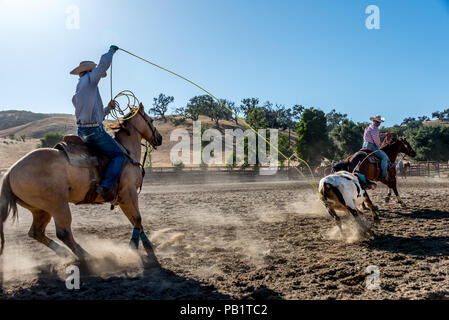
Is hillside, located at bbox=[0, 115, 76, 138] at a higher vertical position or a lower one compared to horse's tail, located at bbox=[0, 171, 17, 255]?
higher

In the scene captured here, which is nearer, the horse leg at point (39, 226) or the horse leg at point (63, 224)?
the horse leg at point (63, 224)

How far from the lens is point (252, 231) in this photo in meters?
7.50

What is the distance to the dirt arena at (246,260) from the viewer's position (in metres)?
3.94

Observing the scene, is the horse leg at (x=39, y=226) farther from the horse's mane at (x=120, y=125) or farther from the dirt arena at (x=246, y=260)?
the horse's mane at (x=120, y=125)

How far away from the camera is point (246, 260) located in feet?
17.3

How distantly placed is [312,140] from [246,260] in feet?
130

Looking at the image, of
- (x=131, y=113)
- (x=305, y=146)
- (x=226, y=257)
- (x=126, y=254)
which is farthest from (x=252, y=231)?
(x=305, y=146)

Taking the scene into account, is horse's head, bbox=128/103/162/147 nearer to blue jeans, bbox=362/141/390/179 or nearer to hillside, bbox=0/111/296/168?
blue jeans, bbox=362/141/390/179

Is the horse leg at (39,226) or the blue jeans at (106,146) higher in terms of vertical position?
the blue jeans at (106,146)

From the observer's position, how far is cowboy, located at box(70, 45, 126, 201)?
506cm

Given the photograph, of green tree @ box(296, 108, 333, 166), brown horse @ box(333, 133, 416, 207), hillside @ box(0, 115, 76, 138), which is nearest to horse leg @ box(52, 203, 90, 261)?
brown horse @ box(333, 133, 416, 207)

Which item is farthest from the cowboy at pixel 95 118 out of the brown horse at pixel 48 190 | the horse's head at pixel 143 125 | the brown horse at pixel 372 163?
the brown horse at pixel 372 163

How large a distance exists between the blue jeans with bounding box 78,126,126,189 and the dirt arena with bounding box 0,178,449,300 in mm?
1378

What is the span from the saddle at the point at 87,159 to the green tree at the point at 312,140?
3906 cm
